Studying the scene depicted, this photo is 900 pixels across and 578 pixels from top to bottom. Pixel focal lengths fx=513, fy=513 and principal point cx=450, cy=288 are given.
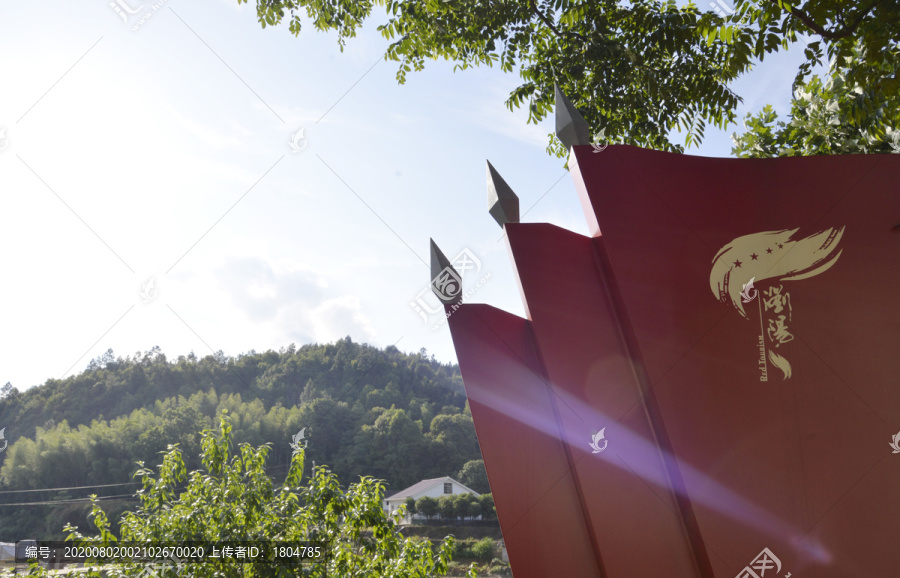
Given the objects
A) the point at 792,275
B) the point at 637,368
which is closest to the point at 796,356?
the point at 792,275

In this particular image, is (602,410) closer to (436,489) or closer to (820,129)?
(820,129)

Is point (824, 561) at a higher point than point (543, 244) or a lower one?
lower

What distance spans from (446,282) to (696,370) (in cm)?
152

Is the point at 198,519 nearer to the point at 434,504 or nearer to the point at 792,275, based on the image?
the point at 792,275

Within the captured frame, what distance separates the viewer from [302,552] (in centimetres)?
487

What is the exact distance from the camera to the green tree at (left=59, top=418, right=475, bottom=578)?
4.59m

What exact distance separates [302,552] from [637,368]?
374cm

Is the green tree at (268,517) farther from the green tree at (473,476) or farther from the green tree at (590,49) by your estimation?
the green tree at (473,476)

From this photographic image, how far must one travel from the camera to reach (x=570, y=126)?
325 cm

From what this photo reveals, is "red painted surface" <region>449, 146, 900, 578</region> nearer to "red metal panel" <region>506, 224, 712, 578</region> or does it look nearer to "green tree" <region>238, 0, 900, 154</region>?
"red metal panel" <region>506, 224, 712, 578</region>

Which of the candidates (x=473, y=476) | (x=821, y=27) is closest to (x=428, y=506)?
(x=473, y=476)

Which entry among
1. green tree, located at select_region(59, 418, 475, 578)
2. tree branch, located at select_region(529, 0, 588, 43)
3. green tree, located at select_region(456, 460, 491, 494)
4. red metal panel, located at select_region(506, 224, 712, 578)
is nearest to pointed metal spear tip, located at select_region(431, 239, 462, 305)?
red metal panel, located at select_region(506, 224, 712, 578)

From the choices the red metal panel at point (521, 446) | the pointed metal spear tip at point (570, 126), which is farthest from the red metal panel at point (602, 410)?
the pointed metal spear tip at point (570, 126)

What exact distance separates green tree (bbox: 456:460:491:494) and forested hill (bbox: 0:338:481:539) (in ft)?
1.31
